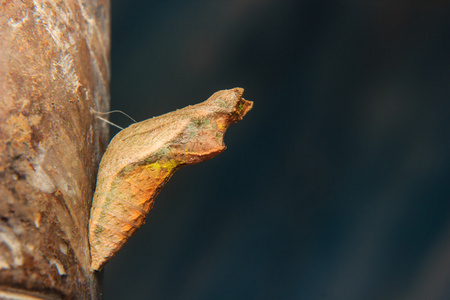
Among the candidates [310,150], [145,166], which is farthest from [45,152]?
[310,150]

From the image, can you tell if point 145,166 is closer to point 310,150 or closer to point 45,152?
point 45,152

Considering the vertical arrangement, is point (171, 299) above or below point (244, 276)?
below

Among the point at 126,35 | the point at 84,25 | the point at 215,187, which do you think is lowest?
the point at 215,187

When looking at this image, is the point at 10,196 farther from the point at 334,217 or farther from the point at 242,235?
the point at 334,217

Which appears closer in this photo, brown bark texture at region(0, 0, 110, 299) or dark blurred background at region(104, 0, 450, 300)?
brown bark texture at region(0, 0, 110, 299)

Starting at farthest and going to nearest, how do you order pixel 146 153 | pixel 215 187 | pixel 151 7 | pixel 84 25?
pixel 215 187 < pixel 151 7 < pixel 84 25 < pixel 146 153

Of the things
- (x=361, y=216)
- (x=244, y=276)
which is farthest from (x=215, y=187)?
(x=361, y=216)
